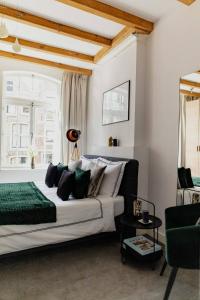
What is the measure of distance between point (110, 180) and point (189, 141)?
1.07m

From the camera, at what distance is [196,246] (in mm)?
1532

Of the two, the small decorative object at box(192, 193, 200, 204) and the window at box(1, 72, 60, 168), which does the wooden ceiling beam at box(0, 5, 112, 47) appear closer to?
→ the window at box(1, 72, 60, 168)

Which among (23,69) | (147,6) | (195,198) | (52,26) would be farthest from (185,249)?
(23,69)

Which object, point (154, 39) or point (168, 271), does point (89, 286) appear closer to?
point (168, 271)

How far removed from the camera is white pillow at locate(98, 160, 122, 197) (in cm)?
279

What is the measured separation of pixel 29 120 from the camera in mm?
4707

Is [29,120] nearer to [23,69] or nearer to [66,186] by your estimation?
[23,69]

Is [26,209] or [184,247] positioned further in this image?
[26,209]

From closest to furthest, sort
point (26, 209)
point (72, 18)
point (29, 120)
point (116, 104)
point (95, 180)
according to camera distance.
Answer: point (26, 209)
point (95, 180)
point (72, 18)
point (116, 104)
point (29, 120)

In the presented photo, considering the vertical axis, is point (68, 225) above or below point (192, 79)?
below

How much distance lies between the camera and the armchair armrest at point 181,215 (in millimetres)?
1990

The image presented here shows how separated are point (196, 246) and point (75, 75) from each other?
4.14 m

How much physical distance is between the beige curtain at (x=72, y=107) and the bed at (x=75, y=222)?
6.14 feet

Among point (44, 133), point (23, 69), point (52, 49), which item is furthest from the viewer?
point (44, 133)
